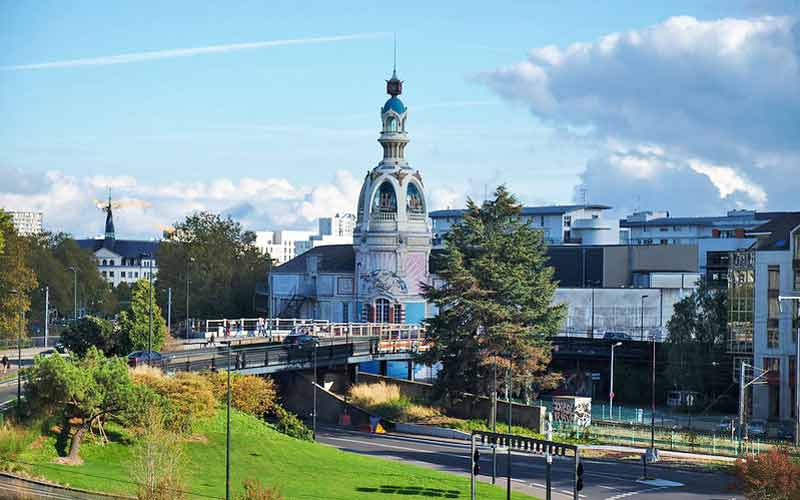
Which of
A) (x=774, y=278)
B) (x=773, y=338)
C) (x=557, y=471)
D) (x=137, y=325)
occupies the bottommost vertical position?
(x=557, y=471)

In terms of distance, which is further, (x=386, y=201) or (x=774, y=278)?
(x=386, y=201)

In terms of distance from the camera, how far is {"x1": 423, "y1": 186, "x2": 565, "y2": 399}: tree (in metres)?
81.7

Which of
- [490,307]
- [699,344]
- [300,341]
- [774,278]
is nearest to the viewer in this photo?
[490,307]

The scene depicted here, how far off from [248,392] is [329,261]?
150 ft

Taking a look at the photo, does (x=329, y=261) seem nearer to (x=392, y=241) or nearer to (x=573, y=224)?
(x=392, y=241)

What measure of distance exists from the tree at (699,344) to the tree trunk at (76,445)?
146 ft

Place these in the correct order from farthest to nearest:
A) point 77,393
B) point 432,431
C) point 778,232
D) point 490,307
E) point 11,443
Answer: point 778,232 → point 490,307 → point 432,431 → point 77,393 → point 11,443

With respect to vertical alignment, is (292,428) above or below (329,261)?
below

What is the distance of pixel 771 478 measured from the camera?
5066 centimetres

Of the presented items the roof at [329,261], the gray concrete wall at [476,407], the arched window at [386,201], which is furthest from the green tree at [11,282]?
the arched window at [386,201]

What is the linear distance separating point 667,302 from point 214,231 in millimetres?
48845

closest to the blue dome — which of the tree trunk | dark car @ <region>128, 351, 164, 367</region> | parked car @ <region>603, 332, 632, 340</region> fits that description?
parked car @ <region>603, 332, 632, 340</region>

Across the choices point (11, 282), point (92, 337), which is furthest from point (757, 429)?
point (11, 282)

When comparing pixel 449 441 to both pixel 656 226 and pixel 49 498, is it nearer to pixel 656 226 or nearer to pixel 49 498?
pixel 49 498
